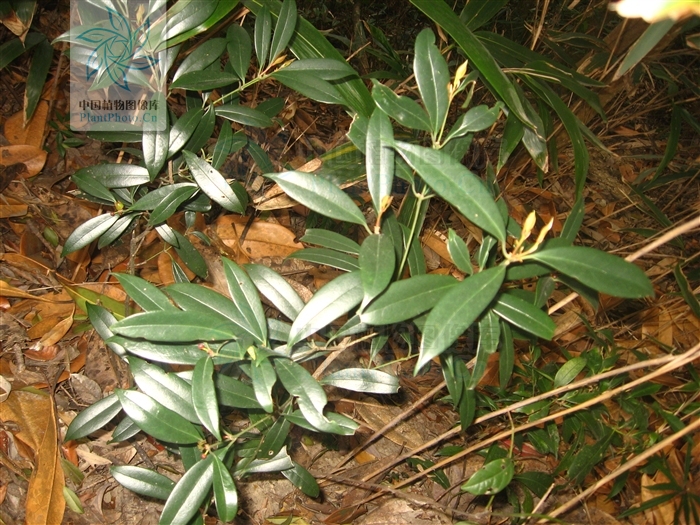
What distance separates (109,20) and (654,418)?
1528 millimetres

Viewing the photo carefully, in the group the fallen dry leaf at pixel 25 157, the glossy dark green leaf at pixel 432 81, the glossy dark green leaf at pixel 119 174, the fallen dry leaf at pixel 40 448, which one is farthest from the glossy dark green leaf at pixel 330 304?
the fallen dry leaf at pixel 25 157

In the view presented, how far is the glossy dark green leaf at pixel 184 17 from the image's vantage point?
0.77m

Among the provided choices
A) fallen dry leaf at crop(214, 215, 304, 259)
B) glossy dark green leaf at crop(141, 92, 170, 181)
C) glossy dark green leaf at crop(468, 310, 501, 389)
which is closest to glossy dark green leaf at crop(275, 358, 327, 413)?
glossy dark green leaf at crop(468, 310, 501, 389)

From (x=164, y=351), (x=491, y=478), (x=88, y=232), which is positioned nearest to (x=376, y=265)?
(x=164, y=351)

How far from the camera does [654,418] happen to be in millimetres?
1365

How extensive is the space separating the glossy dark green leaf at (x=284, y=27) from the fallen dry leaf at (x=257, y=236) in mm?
622

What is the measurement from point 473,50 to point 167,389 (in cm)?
64

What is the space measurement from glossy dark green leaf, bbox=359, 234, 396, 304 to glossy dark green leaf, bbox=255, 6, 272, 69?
1.48ft

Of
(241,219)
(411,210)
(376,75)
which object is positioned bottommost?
(241,219)

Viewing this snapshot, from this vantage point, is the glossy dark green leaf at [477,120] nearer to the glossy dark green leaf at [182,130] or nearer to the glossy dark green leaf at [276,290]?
the glossy dark green leaf at [276,290]

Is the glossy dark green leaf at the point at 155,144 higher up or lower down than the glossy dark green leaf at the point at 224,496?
higher up

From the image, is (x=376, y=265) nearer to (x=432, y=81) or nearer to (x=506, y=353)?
(x=432, y=81)

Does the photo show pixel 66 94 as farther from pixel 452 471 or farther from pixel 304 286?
pixel 452 471

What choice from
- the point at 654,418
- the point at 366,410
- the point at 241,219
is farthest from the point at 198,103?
the point at 654,418
